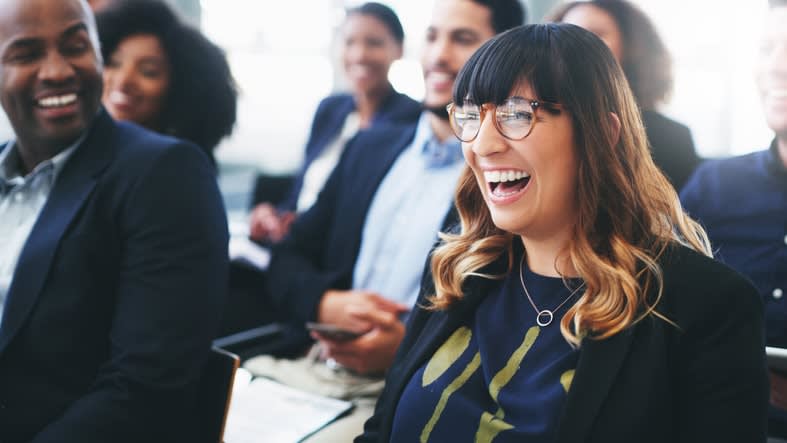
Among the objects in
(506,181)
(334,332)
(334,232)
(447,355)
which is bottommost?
(334,332)

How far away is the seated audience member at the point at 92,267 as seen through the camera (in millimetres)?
1344

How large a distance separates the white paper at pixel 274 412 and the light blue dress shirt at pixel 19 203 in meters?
0.56

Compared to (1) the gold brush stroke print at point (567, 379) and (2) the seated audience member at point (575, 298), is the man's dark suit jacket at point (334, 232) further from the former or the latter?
(1) the gold brush stroke print at point (567, 379)

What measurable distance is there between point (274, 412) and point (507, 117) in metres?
0.94

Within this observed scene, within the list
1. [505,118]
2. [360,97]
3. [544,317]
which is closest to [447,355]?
[544,317]

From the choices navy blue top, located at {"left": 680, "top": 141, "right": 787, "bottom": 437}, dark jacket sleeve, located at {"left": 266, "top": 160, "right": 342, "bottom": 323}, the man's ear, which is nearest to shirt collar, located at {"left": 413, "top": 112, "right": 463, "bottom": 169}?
dark jacket sleeve, located at {"left": 266, "top": 160, "right": 342, "bottom": 323}

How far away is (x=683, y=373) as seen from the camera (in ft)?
3.41

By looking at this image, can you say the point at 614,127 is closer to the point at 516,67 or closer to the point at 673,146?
the point at 516,67

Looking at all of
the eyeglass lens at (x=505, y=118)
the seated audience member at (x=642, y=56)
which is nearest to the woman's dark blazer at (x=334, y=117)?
the seated audience member at (x=642, y=56)

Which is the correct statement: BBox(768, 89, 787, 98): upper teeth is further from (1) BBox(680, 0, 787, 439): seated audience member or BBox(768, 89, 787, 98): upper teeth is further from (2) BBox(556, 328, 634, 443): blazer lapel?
(2) BBox(556, 328, 634, 443): blazer lapel

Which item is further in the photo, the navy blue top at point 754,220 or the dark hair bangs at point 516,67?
the navy blue top at point 754,220

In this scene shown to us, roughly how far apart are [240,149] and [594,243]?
3.97 m

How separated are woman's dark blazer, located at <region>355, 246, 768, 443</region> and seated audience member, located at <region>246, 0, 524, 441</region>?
32.2 inches

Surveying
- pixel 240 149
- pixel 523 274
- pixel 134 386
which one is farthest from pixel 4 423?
pixel 240 149
